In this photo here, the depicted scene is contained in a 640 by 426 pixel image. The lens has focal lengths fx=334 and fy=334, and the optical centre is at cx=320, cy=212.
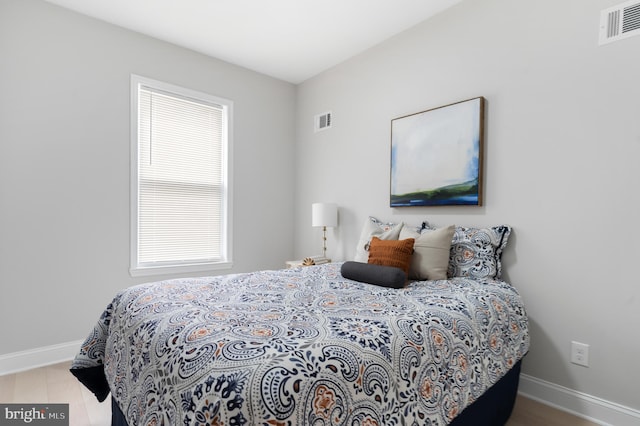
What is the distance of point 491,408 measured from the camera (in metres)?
1.63

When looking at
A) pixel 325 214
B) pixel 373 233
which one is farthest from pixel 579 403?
pixel 325 214

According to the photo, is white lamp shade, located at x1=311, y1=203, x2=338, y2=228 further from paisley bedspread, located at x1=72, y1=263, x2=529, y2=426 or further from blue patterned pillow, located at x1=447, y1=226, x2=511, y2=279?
paisley bedspread, located at x1=72, y1=263, x2=529, y2=426

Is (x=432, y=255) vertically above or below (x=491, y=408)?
above

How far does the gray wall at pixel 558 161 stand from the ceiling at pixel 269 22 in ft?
1.04

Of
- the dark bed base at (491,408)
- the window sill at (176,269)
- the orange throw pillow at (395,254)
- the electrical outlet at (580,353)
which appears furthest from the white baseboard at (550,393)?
the orange throw pillow at (395,254)

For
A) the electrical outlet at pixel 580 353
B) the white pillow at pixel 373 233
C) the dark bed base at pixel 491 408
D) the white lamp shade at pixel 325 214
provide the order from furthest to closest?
the white lamp shade at pixel 325 214
the white pillow at pixel 373 233
the electrical outlet at pixel 580 353
the dark bed base at pixel 491 408

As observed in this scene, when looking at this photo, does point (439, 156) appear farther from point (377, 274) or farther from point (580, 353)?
point (580, 353)

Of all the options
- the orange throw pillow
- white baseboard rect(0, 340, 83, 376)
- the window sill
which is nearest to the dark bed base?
the orange throw pillow

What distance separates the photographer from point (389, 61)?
3.08 metres

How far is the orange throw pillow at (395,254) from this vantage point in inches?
85.4

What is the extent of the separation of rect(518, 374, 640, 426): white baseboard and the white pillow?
1.27 metres

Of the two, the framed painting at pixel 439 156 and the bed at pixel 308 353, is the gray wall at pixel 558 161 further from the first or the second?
the bed at pixel 308 353

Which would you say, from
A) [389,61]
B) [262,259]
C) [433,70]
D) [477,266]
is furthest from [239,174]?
[477,266]

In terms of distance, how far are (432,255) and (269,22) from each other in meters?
2.34
